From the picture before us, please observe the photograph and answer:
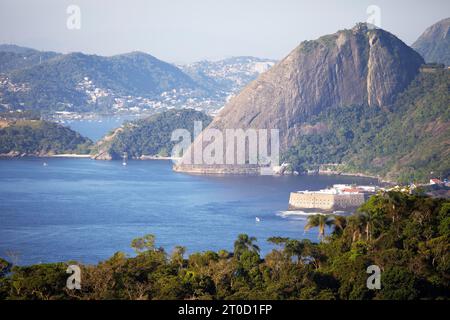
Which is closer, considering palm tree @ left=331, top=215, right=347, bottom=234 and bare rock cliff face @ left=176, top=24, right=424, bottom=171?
palm tree @ left=331, top=215, right=347, bottom=234

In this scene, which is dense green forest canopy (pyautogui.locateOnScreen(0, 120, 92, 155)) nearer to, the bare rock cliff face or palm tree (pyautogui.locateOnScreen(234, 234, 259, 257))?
the bare rock cliff face

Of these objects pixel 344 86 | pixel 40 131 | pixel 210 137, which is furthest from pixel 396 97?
pixel 40 131

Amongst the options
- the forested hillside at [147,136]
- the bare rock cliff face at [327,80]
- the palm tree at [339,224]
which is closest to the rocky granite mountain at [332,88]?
the bare rock cliff face at [327,80]

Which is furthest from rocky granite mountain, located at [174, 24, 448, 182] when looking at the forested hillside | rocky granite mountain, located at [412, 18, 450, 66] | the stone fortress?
rocky granite mountain, located at [412, 18, 450, 66]

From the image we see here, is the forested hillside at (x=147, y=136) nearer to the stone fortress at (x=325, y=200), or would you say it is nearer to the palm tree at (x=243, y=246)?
the stone fortress at (x=325, y=200)
